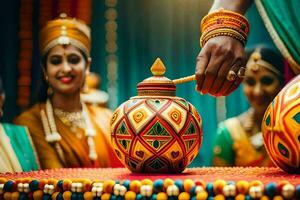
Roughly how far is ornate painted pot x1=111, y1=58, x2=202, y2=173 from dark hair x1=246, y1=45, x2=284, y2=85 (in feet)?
4.86

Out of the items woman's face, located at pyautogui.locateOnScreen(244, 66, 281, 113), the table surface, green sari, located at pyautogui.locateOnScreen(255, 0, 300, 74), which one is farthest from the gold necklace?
the table surface

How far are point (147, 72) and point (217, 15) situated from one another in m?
1.56

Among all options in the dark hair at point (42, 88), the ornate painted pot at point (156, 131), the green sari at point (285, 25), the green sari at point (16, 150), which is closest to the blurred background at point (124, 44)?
the dark hair at point (42, 88)

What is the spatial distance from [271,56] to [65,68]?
3.11 ft

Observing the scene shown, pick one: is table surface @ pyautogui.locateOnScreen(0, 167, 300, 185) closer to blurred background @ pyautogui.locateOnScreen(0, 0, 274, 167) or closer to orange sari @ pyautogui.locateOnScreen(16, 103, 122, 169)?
Result: orange sari @ pyautogui.locateOnScreen(16, 103, 122, 169)

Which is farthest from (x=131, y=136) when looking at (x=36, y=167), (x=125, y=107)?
(x=36, y=167)

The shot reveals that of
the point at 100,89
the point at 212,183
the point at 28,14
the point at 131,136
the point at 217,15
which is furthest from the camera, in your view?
the point at 100,89

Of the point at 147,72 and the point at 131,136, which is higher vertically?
the point at 147,72

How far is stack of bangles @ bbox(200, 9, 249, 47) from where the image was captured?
1099mm

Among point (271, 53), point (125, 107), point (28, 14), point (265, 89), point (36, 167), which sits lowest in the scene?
point (36, 167)

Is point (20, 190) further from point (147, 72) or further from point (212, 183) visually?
point (147, 72)

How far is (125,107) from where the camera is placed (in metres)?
1.04

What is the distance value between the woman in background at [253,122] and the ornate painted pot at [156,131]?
1392 millimetres

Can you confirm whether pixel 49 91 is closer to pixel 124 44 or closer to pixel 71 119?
pixel 71 119
